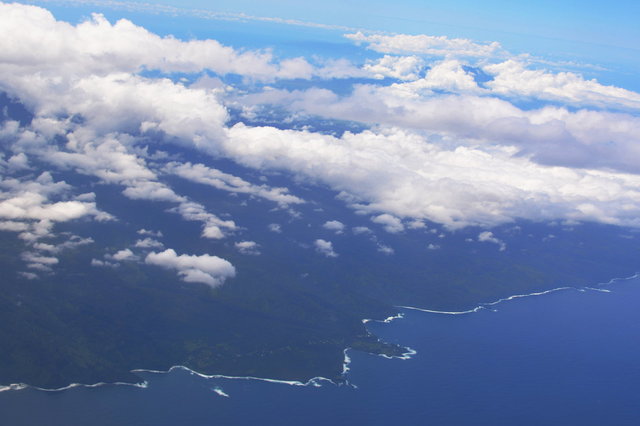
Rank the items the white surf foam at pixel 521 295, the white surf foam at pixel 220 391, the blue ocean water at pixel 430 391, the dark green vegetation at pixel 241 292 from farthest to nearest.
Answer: the white surf foam at pixel 521 295 < the dark green vegetation at pixel 241 292 < the white surf foam at pixel 220 391 < the blue ocean water at pixel 430 391

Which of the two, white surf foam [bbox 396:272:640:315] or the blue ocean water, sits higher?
white surf foam [bbox 396:272:640:315]

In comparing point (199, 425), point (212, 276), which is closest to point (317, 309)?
point (212, 276)

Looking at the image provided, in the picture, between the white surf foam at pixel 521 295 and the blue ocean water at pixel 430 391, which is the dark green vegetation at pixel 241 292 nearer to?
the white surf foam at pixel 521 295

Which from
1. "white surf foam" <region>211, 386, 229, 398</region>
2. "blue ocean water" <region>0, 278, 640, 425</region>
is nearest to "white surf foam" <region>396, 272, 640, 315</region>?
"blue ocean water" <region>0, 278, 640, 425</region>

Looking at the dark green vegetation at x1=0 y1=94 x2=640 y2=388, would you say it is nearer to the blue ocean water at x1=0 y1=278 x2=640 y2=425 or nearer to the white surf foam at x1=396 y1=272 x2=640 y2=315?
the white surf foam at x1=396 y1=272 x2=640 y2=315

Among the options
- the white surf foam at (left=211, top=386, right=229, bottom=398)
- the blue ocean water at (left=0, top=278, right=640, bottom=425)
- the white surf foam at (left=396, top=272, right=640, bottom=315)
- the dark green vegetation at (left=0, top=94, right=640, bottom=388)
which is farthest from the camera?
the white surf foam at (left=396, top=272, right=640, bottom=315)

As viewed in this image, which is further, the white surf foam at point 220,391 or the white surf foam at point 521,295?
the white surf foam at point 521,295

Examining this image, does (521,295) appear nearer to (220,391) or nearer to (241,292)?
(241,292)

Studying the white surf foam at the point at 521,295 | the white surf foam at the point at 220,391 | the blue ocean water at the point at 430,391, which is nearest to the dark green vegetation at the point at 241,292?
the white surf foam at the point at 521,295
